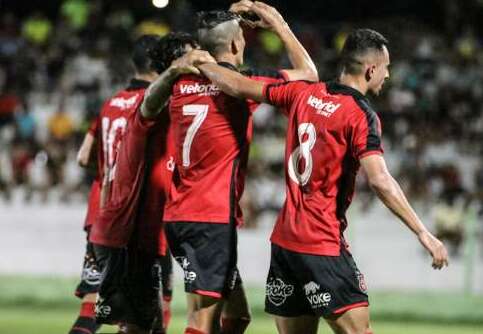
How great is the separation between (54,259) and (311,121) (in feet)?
32.6

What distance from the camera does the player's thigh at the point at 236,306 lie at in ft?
25.5

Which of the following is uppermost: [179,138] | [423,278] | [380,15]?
[380,15]

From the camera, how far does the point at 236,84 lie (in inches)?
276

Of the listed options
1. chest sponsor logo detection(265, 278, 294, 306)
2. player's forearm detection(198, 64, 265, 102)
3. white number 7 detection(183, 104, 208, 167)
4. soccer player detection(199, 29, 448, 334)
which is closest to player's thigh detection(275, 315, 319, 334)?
soccer player detection(199, 29, 448, 334)

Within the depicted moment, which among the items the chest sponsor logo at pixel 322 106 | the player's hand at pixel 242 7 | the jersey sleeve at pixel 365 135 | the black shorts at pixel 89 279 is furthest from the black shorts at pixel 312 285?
the black shorts at pixel 89 279

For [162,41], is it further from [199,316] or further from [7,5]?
[7,5]

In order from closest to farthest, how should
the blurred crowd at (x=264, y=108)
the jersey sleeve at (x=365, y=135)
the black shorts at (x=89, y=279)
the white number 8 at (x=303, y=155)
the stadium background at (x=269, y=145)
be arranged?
the jersey sleeve at (x=365, y=135) < the white number 8 at (x=303, y=155) < the black shorts at (x=89, y=279) < the stadium background at (x=269, y=145) < the blurred crowd at (x=264, y=108)

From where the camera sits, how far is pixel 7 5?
2545cm

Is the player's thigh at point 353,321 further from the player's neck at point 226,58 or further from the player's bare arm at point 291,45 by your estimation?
the player's neck at point 226,58

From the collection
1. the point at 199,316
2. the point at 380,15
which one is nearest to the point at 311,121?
the point at 199,316

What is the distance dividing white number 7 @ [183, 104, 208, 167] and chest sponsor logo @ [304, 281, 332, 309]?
1.17m

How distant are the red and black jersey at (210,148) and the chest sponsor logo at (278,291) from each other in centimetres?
56

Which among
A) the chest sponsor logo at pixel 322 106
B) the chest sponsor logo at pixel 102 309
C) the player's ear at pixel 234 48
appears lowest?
the chest sponsor logo at pixel 102 309

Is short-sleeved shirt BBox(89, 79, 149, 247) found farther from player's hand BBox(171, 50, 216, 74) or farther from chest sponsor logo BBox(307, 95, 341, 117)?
chest sponsor logo BBox(307, 95, 341, 117)
